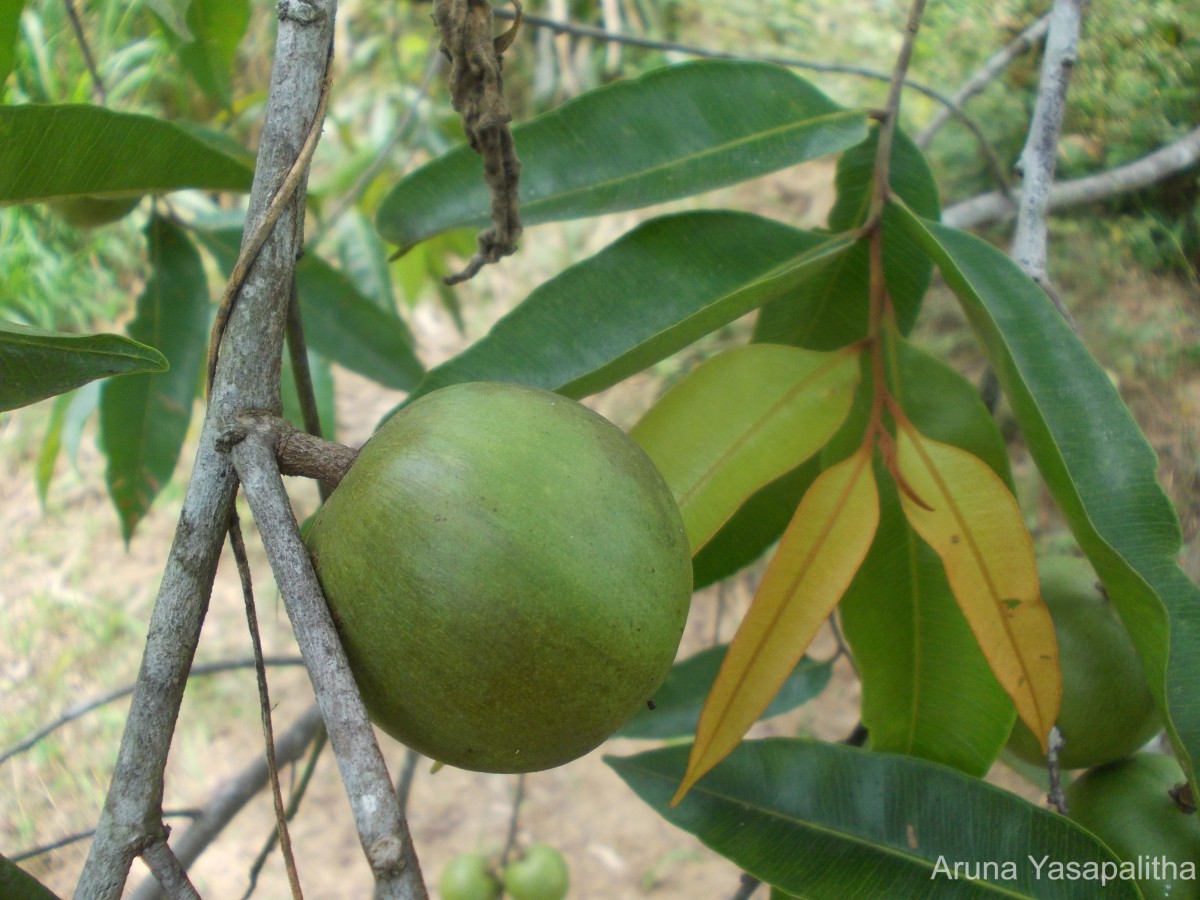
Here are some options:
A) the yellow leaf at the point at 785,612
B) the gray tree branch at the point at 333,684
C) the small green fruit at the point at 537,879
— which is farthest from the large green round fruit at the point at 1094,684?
the small green fruit at the point at 537,879

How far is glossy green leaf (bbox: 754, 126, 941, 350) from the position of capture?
1.17 m

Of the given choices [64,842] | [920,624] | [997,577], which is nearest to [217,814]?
A: [64,842]

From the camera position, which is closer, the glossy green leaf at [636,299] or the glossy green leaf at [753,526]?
the glossy green leaf at [636,299]

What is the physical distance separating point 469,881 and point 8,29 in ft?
7.00

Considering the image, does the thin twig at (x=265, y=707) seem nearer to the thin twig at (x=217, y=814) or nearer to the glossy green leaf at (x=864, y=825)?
the glossy green leaf at (x=864, y=825)

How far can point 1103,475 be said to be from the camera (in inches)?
35.0

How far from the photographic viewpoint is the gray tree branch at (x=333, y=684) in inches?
22.0

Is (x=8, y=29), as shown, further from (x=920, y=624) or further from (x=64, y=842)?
(x=920, y=624)

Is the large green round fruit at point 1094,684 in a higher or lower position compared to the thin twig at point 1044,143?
lower

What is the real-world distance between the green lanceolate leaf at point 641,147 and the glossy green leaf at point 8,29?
0.43 m

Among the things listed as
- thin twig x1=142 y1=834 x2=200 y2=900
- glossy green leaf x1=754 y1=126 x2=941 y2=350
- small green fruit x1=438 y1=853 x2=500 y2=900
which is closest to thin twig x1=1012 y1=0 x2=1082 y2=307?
glossy green leaf x1=754 y1=126 x2=941 y2=350

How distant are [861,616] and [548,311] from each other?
0.50 m

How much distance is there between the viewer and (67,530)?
4.01m

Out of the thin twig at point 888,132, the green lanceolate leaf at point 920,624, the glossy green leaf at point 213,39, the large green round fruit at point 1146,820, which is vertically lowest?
the large green round fruit at point 1146,820
